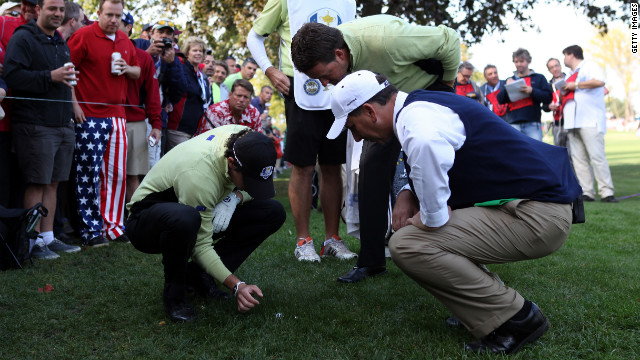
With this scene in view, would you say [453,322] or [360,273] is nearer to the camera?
[453,322]

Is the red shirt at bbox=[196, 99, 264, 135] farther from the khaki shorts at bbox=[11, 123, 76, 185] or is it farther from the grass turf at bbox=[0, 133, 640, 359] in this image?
the grass turf at bbox=[0, 133, 640, 359]

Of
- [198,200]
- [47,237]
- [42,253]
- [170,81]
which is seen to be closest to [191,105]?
[170,81]

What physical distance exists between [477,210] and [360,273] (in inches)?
56.8

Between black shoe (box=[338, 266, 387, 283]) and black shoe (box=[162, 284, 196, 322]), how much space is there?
1143mm

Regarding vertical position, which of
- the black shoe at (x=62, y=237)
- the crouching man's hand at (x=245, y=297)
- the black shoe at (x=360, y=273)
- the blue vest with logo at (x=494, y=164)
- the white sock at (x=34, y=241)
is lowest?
the black shoe at (x=62, y=237)

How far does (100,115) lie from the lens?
5.58 meters

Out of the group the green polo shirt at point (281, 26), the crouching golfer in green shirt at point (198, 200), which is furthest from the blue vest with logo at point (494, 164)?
the green polo shirt at point (281, 26)

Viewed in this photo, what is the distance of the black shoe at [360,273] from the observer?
4062 millimetres

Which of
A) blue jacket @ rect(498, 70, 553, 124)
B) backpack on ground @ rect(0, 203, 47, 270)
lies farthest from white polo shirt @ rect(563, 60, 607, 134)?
backpack on ground @ rect(0, 203, 47, 270)

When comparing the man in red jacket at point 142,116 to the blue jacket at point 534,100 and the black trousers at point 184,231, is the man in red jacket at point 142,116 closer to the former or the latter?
the black trousers at point 184,231

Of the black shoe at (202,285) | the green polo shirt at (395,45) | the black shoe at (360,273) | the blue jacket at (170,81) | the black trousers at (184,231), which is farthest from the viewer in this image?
the blue jacket at (170,81)

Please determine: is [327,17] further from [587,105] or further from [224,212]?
[587,105]

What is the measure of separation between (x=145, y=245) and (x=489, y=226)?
190 cm

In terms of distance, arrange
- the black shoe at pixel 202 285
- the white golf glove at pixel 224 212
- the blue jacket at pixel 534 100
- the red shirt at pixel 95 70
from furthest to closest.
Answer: the blue jacket at pixel 534 100 → the red shirt at pixel 95 70 → the black shoe at pixel 202 285 → the white golf glove at pixel 224 212
